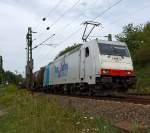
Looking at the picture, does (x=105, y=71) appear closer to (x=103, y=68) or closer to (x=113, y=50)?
(x=103, y=68)

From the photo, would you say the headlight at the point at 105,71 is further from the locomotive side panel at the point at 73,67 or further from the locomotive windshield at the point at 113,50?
the locomotive side panel at the point at 73,67

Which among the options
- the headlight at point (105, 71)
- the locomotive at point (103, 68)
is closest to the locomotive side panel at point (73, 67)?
the locomotive at point (103, 68)

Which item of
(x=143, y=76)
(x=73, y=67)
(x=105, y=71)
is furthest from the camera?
(x=143, y=76)

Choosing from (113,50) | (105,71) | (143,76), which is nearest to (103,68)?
(105,71)

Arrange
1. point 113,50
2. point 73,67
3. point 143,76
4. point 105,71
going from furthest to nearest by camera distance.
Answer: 1. point 143,76
2. point 73,67
3. point 113,50
4. point 105,71

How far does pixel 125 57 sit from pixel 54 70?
14.8 m

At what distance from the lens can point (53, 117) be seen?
12195mm

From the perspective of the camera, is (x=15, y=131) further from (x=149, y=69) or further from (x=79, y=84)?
(x=149, y=69)

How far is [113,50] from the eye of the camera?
24156mm

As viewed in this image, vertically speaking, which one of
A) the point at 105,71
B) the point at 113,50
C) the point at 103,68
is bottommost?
the point at 105,71

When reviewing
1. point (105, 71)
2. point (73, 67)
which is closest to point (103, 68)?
point (105, 71)

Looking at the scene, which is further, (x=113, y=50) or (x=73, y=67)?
(x=73, y=67)

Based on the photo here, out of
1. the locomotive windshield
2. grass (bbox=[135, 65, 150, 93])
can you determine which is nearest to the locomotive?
the locomotive windshield

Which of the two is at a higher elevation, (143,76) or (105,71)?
(143,76)
